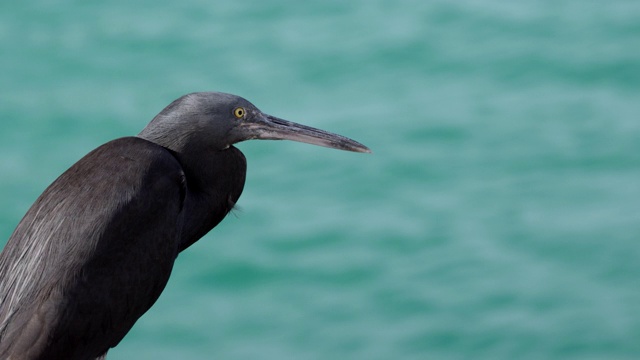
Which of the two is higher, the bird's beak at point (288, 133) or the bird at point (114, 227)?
the bird's beak at point (288, 133)

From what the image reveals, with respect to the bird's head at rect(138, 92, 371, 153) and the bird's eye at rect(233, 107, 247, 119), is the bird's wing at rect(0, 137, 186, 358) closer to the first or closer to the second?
the bird's head at rect(138, 92, 371, 153)

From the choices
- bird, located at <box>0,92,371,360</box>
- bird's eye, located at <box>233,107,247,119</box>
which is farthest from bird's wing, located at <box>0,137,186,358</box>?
bird's eye, located at <box>233,107,247,119</box>

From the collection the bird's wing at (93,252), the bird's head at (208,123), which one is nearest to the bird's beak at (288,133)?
the bird's head at (208,123)

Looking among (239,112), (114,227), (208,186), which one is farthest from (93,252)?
(239,112)

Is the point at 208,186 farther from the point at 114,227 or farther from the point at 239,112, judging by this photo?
the point at 114,227

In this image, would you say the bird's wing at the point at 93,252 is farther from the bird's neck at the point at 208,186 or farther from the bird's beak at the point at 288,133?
the bird's beak at the point at 288,133

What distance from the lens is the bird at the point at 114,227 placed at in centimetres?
238

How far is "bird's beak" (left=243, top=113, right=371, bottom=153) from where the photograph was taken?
265 centimetres

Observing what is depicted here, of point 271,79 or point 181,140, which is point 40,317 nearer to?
point 181,140

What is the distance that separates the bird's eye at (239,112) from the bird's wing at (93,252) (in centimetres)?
18

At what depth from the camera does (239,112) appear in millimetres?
2635

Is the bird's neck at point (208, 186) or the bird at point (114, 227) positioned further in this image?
the bird's neck at point (208, 186)

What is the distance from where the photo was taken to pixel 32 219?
246 cm

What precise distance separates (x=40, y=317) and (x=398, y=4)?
565cm
